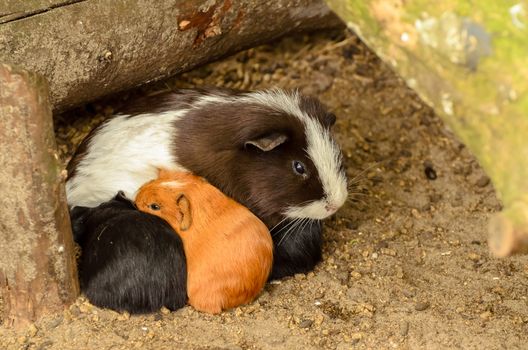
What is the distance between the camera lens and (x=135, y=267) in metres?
2.89

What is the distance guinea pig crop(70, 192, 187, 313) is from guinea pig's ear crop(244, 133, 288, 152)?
0.45 metres

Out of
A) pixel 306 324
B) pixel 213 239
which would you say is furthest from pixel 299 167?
pixel 306 324

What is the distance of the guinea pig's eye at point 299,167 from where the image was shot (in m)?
3.21

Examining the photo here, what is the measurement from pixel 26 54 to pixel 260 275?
1.18 metres

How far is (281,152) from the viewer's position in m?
3.21

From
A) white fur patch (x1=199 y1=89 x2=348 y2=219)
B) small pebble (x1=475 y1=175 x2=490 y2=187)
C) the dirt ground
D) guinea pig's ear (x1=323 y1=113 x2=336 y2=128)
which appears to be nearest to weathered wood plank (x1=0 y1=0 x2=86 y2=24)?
white fur patch (x1=199 y1=89 x2=348 y2=219)

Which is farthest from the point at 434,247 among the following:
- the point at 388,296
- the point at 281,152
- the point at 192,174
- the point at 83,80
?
the point at 83,80

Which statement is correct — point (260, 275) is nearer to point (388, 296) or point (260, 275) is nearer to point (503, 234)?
point (388, 296)

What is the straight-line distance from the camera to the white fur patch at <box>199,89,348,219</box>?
3.23m

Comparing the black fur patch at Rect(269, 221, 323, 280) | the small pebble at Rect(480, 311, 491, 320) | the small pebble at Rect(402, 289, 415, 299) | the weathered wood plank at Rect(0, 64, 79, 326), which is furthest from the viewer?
the black fur patch at Rect(269, 221, 323, 280)

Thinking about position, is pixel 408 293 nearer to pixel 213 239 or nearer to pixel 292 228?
pixel 292 228

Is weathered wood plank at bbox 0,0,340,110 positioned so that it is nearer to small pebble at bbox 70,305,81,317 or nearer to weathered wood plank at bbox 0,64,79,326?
weathered wood plank at bbox 0,64,79,326

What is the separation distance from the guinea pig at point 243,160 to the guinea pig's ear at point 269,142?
0.03 m

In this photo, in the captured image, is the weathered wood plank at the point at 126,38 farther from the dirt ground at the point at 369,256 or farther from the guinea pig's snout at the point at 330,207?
the guinea pig's snout at the point at 330,207
